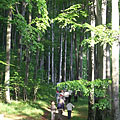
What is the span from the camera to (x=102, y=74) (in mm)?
10148

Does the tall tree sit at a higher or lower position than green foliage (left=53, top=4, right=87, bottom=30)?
lower

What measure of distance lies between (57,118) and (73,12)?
6302 mm

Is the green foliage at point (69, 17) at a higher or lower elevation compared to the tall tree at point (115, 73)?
higher

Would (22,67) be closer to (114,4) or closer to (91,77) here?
(91,77)

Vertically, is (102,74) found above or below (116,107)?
above

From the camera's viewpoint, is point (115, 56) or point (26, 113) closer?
point (115, 56)

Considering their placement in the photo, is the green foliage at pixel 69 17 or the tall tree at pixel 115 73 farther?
the green foliage at pixel 69 17

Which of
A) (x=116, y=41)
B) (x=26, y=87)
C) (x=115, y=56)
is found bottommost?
(x=26, y=87)

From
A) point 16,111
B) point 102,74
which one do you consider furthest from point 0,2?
point 102,74

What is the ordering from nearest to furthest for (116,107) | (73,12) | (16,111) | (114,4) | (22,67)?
(116,107)
(114,4)
(73,12)
(16,111)
(22,67)

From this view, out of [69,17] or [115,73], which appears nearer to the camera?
[115,73]

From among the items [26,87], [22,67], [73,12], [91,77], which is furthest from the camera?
[22,67]

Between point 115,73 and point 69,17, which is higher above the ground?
point 69,17

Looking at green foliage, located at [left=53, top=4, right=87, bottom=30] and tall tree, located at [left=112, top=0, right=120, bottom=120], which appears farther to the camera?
green foliage, located at [left=53, top=4, right=87, bottom=30]
